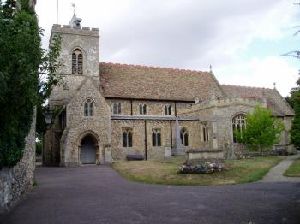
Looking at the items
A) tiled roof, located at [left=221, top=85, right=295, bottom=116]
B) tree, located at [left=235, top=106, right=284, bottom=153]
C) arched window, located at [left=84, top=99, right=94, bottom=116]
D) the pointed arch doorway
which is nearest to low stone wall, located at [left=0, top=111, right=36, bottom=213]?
arched window, located at [left=84, top=99, right=94, bottom=116]

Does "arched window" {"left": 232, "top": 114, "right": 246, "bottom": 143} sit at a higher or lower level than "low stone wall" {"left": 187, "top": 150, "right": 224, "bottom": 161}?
higher

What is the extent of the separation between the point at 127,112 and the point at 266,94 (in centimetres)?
1938

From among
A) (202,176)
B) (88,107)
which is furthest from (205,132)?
(202,176)

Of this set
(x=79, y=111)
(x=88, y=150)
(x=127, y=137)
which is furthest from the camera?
(x=127, y=137)

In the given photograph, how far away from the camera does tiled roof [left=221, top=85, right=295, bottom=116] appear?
150ft

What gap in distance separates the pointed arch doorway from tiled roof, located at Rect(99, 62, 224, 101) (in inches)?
213

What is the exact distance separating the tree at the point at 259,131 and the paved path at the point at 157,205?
17.7 meters

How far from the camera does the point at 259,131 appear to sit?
35.1 meters

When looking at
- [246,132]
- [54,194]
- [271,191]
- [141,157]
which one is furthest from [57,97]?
[271,191]

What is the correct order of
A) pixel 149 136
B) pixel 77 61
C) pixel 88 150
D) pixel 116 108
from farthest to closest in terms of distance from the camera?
pixel 77 61 → pixel 116 108 → pixel 149 136 → pixel 88 150

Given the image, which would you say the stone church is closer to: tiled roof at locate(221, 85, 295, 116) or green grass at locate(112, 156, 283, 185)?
tiled roof at locate(221, 85, 295, 116)

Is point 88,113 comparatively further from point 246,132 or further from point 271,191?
point 271,191

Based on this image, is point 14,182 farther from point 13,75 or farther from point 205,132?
point 205,132

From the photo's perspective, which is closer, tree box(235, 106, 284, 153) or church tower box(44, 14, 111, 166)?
church tower box(44, 14, 111, 166)
